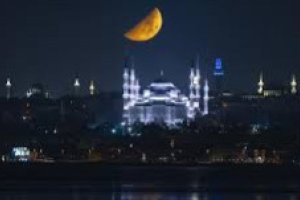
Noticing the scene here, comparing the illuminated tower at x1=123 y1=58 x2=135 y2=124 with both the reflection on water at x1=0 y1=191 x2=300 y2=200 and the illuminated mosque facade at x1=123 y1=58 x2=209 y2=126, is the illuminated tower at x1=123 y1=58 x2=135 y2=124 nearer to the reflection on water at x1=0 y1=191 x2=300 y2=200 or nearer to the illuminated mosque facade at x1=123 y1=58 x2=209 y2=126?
the illuminated mosque facade at x1=123 y1=58 x2=209 y2=126

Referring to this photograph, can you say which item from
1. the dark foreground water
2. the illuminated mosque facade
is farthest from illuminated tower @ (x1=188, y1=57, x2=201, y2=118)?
the dark foreground water

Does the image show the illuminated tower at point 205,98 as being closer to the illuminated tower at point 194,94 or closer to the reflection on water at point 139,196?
the illuminated tower at point 194,94

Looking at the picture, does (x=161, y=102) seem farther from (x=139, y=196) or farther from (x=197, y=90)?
(x=139, y=196)

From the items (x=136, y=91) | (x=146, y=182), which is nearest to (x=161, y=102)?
(x=136, y=91)

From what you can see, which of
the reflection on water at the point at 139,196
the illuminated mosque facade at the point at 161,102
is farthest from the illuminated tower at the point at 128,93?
the reflection on water at the point at 139,196

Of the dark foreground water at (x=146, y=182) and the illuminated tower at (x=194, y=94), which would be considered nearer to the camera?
the dark foreground water at (x=146, y=182)

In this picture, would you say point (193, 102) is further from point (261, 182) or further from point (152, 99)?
point (261, 182)

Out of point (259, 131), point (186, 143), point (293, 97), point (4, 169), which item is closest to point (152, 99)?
point (293, 97)
